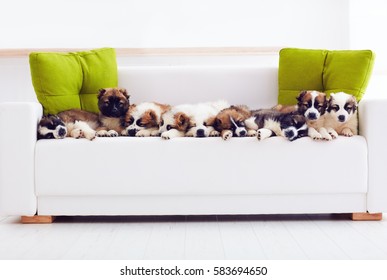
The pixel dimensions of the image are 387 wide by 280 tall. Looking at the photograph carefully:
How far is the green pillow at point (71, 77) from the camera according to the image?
3.41 metres

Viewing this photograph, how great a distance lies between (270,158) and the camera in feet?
9.93

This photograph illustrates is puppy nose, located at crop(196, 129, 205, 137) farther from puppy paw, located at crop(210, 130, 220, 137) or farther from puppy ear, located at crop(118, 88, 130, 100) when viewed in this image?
puppy ear, located at crop(118, 88, 130, 100)

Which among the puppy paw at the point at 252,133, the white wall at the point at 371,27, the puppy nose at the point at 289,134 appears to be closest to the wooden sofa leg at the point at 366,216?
the puppy nose at the point at 289,134

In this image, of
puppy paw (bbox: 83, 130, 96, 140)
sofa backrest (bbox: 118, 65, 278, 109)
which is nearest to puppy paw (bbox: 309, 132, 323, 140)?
sofa backrest (bbox: 118, 65, 278, 109)

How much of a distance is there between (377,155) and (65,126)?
1.71 meters

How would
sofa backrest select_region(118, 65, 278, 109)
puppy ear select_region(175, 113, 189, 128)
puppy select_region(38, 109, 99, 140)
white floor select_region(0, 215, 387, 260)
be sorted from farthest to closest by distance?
sofa backrest select_region(118, 65, 278, 109) < puppy ear select_region(175, 113, 189, 128) < puppy select_region(38, 109, 99, 140) < white floor select_region(0, 215, 387, 260)

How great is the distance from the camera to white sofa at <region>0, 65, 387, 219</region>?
3027mm

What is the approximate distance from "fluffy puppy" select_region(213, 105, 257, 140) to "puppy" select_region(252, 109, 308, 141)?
0.07 m

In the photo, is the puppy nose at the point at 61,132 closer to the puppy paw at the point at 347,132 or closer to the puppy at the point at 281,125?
the puppy at the point at 281,125

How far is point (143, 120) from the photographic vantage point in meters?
3.49

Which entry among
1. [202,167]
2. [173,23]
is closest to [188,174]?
[202,167]

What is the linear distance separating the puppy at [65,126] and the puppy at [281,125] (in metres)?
0.93

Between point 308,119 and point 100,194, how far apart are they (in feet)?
4.00

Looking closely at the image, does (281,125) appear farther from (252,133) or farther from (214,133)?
(214,133)
